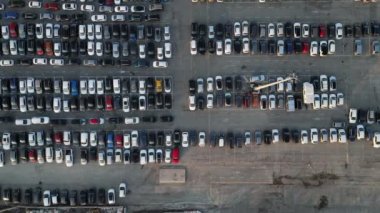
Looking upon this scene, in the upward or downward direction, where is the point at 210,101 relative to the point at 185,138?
upward

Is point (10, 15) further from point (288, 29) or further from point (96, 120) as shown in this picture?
point (288, 29)

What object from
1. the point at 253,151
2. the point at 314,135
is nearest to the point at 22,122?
the point at 253,151

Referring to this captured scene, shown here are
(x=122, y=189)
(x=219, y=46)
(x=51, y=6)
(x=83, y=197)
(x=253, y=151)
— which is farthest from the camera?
(x=253, y=151)

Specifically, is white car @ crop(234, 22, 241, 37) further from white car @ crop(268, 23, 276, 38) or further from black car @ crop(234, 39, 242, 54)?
white car @ crop(268, 23, 276, 38)

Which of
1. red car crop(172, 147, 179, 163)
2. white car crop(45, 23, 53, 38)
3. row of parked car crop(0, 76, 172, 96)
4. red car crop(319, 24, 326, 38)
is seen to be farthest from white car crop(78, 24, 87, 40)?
red car crop(319, 24, 326, 38)

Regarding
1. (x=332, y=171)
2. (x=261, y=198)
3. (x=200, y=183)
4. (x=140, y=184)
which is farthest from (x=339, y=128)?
(x=140, y=184)

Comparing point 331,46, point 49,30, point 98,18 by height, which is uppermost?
point 98,18

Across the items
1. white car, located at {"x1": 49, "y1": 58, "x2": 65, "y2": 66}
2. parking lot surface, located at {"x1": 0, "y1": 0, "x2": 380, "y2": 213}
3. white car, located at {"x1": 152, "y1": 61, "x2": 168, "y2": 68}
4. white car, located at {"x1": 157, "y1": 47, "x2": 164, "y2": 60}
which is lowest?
parking lot surface, located at {"x1": 0, "y1": 0, "x2": 380, "y2": 213}
